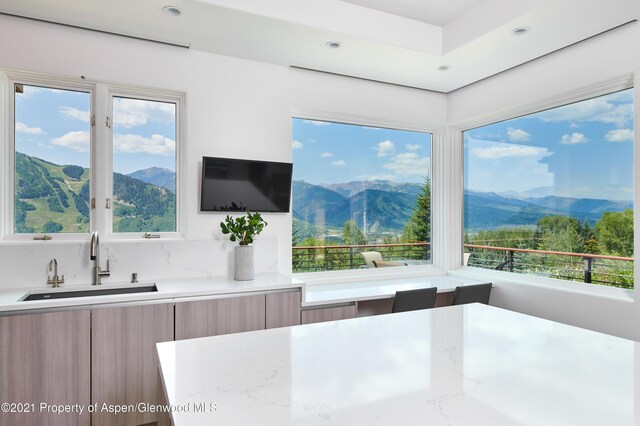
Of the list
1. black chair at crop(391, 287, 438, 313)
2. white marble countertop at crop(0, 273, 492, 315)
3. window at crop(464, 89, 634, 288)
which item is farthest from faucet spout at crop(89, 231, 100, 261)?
window at crop(464, 89, 634, 288)

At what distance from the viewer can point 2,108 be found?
261 cm

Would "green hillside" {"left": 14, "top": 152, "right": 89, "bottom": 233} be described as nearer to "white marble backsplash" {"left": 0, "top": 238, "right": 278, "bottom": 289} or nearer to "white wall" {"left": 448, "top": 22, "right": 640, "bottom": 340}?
"white marble backsplash" {"left": 0, "top": 238, "right": 278, "bottom": 289}

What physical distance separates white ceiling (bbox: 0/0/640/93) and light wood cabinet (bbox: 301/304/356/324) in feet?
6.34

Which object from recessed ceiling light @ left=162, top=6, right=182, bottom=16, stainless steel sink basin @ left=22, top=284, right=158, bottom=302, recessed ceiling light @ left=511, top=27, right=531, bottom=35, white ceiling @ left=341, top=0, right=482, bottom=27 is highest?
white ceiling @ left=341, top=0, right=482, bottom=27

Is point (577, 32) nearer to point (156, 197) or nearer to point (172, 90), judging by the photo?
point (172, 90)

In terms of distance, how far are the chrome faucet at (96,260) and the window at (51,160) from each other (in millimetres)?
302

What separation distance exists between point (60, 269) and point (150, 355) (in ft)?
2.94

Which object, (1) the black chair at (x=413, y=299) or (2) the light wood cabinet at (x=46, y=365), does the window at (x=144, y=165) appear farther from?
(1) the black chair at (x=413, y=299)

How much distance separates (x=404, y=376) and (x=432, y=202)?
3326 mm

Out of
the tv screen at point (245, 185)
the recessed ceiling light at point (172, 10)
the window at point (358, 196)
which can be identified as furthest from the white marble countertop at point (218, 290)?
the recessed ceiling light at point (172, 10)

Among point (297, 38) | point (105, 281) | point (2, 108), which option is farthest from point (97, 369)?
point (297, 38)

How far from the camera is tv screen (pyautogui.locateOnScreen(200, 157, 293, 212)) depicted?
304cm

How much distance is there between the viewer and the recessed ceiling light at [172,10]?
240 centimetres

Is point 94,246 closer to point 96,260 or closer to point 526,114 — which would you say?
point 96,260
